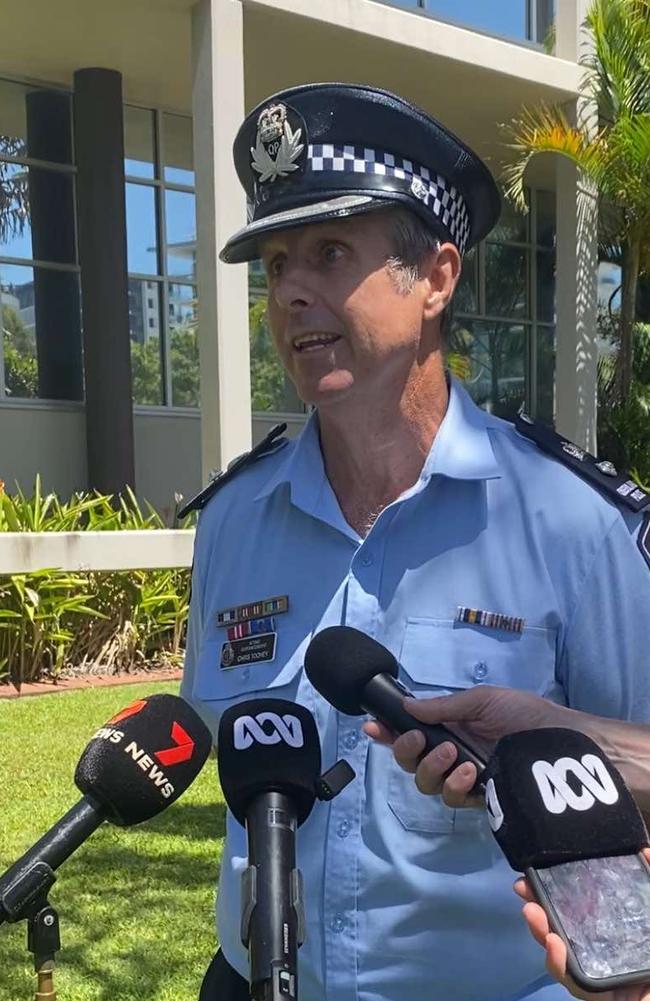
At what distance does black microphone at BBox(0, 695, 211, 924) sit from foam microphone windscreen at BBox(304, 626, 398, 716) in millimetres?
223

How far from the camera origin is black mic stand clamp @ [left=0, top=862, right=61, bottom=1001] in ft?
4.30

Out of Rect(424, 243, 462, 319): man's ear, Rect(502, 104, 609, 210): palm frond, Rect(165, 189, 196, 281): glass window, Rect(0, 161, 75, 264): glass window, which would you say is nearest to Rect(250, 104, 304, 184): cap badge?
Rect(424, 243, 462, 319): man's ear

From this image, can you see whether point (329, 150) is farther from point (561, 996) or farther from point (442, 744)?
point (561, 996)

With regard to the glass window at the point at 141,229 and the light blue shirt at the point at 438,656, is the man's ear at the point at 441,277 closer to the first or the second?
the light blue shirt at the point at 438,656

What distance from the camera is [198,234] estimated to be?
9.05 m

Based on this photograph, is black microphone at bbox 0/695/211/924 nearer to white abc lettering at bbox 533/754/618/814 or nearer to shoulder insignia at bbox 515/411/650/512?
white abc lettering at bbox 533/754/618/814

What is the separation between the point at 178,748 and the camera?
1.58m

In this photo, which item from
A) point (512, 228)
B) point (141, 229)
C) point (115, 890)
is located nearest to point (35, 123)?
point (141, 229)

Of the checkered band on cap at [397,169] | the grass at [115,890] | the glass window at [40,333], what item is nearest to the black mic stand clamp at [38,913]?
the checkered band on cap at [397,169]

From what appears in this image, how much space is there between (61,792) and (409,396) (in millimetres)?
4256

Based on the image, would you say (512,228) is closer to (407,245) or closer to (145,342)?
(145,342)

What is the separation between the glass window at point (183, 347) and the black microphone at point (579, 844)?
11954 millimetres

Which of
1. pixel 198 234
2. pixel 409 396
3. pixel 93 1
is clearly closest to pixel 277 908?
pixel 409 396

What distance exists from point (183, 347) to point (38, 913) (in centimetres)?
1196
